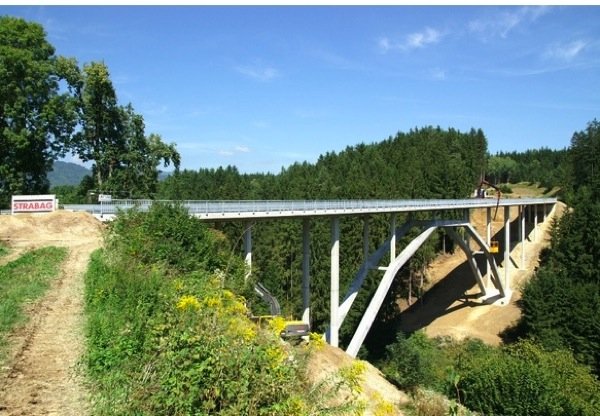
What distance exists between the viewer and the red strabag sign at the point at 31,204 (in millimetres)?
20672

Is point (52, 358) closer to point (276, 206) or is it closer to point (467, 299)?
point (276, 206)

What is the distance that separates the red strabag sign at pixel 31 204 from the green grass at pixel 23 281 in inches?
258

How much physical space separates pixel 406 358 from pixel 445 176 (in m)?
42.2

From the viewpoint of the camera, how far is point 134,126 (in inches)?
1321

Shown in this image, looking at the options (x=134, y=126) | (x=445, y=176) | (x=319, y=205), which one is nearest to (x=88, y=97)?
(x=134, y=126)

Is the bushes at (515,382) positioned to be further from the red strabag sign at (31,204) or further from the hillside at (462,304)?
the red strabag sign at (31,204)

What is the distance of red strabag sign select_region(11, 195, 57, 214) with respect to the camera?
20.7 meters

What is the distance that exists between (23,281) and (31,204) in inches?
432

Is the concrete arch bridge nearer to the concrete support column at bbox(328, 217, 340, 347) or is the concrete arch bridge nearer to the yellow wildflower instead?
the concrete support column at bbox(328, 217, 340, 347)

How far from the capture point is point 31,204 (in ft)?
68.0

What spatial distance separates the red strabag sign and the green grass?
21.5 ft

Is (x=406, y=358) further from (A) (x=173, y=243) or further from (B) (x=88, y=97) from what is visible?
(B) (x=88, y=97)

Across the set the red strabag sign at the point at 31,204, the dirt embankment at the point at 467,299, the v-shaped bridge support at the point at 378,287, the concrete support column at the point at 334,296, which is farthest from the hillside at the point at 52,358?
the dirt embankment at the point at 467,299

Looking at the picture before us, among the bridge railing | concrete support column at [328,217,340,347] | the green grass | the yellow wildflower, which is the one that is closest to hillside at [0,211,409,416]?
the green grass
